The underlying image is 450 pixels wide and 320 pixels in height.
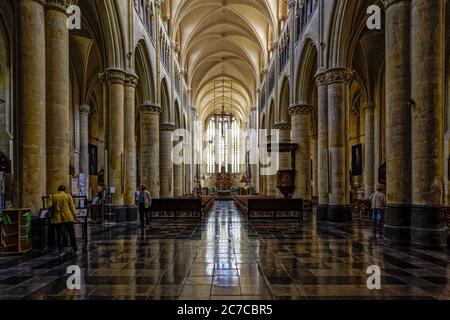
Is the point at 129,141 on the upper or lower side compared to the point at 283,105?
lower

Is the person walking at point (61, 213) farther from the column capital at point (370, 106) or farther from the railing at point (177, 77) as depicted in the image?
the railing at point (177, 77)

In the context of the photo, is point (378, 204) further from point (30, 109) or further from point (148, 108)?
point (148, 108)

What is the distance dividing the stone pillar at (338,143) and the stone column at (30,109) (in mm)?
10886

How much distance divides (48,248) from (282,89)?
20.8 meters

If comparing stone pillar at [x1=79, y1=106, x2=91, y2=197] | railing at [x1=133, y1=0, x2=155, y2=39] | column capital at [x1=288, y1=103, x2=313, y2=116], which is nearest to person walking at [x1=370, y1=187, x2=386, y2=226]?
column capital at [x1=288, y1=103, x2=313, y2=116]

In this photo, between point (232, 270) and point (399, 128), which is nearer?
point (232, 270)

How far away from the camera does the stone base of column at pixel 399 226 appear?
9203mm

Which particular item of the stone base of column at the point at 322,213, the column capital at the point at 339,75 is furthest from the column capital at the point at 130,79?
the stone base of column at the point at 322,213

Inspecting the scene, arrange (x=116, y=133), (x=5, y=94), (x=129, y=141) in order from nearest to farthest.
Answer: (x=116, y=133) < (x=129, y=141) < (x=5, y=94)

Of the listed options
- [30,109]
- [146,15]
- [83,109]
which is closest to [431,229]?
[30,109]

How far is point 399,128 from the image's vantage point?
375 inches

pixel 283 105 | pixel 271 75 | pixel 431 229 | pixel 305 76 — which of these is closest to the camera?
pixel 431 229

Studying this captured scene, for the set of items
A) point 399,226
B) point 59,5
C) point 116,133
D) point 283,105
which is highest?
point 283,105

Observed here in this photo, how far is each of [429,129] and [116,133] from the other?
37.8 ft
